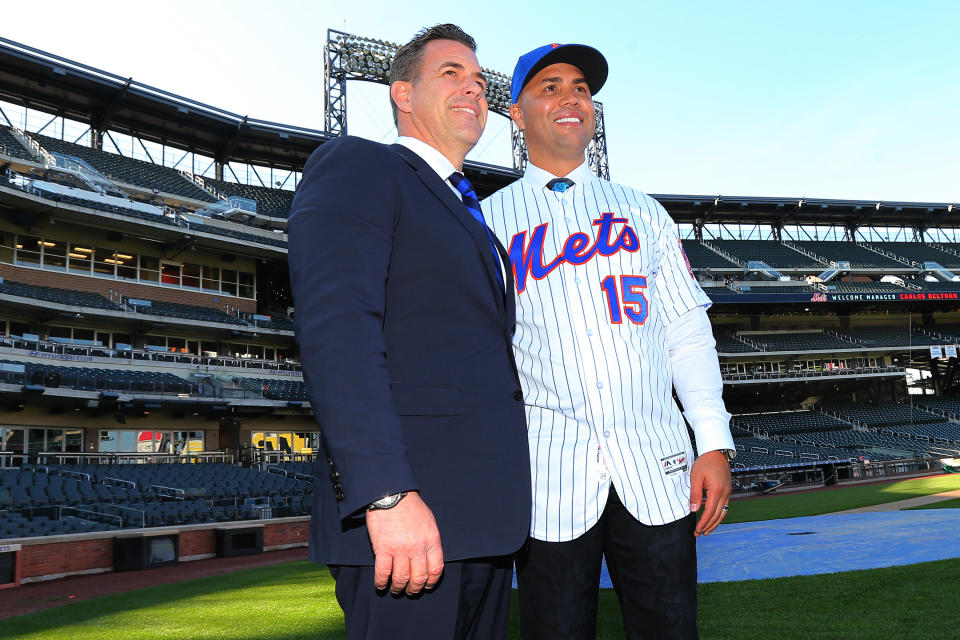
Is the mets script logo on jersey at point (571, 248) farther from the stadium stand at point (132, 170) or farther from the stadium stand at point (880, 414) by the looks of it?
the stadium stand at point (880, 414)

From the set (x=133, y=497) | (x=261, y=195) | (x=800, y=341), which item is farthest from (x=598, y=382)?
(x=800, y=341)

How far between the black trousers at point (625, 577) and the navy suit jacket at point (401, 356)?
0.50 m

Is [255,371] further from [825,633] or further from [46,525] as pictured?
[825,633]

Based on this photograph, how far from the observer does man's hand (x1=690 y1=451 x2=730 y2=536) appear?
276 cm

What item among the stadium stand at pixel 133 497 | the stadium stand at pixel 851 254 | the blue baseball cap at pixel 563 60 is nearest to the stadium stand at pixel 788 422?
the stadium stand at pixel 851 254

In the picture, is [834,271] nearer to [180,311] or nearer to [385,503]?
[180,311]

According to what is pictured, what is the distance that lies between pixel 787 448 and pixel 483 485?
42.7 m

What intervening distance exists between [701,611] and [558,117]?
5131 mm

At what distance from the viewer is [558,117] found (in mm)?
3256

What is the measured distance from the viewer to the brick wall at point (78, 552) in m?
14.5

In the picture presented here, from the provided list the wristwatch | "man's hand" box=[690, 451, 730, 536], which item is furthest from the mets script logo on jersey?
the wristwatch

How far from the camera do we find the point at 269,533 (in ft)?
63.8

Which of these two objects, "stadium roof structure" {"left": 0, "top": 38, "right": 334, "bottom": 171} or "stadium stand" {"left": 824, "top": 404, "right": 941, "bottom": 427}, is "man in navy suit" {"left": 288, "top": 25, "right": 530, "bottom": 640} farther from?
"stadium stand" {"left": 824, "top": 404, "right": 941, "bottom": 427}

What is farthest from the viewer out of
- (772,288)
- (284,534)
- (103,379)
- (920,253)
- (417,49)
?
(920,253)
